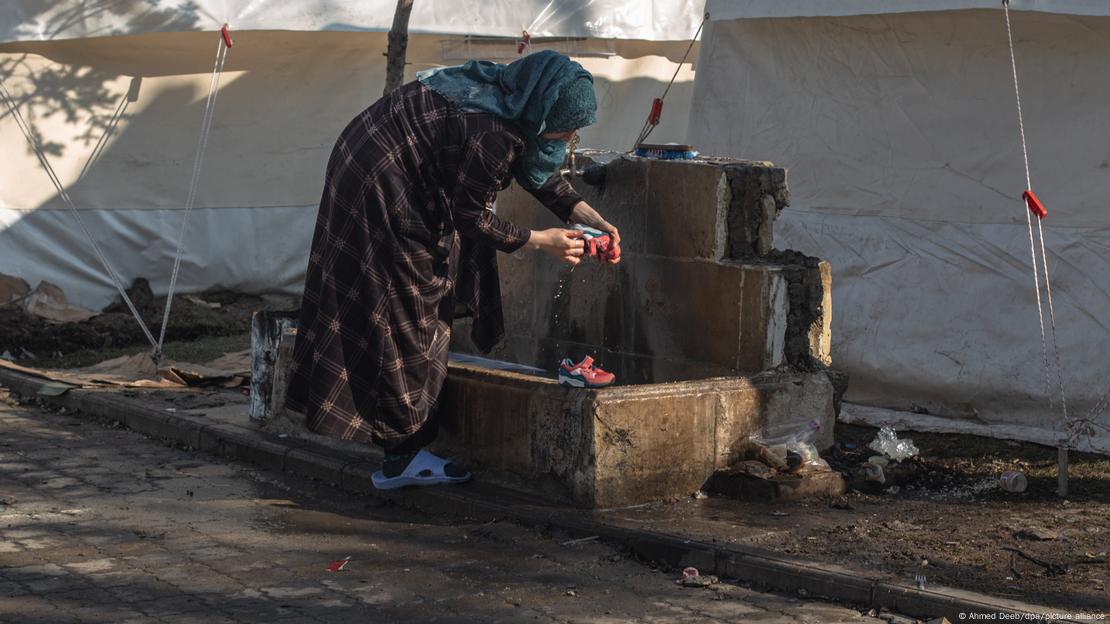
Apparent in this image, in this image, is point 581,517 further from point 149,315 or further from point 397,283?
point 149,315

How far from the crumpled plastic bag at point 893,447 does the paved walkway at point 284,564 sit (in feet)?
5.71

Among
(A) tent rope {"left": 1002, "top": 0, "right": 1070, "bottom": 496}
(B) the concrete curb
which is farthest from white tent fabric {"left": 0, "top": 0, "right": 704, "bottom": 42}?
(A) tent rope {"left": 1002, "top": 0, "right": 1070, "bottom": 496}

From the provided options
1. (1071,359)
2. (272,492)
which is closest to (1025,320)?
(1071,359)

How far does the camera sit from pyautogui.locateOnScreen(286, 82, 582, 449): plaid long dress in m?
5.49

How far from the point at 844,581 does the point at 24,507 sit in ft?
10.9

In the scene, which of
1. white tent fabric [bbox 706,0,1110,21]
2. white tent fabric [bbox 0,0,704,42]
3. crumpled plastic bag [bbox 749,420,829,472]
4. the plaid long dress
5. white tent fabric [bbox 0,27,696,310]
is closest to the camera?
the plaid long dress

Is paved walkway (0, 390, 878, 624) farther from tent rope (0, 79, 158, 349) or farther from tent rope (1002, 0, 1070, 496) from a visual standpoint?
tent rope (0, 79, 158, 349)

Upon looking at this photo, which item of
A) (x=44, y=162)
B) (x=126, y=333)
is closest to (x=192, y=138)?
(x=44, y=162)

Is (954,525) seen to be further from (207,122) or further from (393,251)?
(207,122)

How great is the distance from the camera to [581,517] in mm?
5289

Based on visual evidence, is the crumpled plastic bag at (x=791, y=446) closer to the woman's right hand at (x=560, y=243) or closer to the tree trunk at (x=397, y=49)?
the woman's right hand at (x=560, y=243)

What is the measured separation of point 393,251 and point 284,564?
1.38 meters

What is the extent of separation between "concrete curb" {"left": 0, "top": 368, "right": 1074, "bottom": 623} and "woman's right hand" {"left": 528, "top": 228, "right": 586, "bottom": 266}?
1.01m

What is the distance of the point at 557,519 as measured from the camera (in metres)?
5.30
